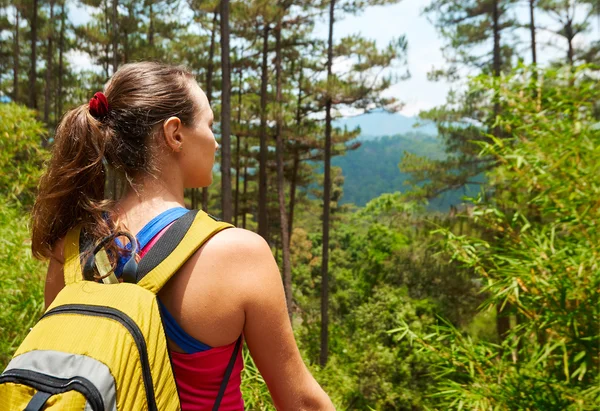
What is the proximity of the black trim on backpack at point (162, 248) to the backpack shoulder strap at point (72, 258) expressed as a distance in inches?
5.0

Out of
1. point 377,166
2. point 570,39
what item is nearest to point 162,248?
point 570,39

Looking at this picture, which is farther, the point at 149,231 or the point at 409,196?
the point at 409,196

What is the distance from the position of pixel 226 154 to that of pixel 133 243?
611cm

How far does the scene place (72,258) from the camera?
732 mm

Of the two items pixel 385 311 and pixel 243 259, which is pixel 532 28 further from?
pixel 243 259

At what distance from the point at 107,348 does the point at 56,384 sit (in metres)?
0.07

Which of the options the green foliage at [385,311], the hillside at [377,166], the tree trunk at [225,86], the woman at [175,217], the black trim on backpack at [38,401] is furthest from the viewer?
the hillside at [377,166]

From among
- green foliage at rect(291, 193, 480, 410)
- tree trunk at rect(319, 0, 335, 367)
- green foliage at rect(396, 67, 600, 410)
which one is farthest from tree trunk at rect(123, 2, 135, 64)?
green foliage at rect(396, 67, 600, 410)

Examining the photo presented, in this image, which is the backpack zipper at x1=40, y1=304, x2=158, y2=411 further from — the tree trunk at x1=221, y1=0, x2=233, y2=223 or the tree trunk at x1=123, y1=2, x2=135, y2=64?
the tree trunk at x1=123, y1=2, x2=135, y2=64

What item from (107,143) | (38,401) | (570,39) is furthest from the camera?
(570,39)

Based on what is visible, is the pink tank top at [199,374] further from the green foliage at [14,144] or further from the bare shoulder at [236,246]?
the green foliage at [14,144]

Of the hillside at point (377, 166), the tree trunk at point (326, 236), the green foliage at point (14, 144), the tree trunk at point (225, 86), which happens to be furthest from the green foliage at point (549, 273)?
the hillside at point (377, 166)

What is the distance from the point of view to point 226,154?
21.9 ft

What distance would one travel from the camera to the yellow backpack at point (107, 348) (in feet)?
1.88
